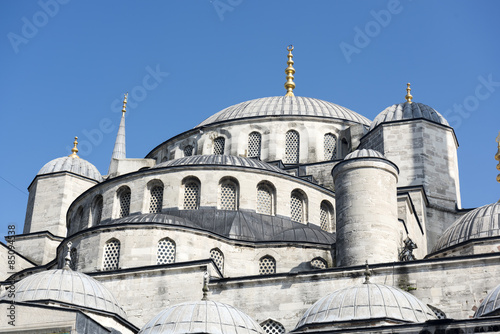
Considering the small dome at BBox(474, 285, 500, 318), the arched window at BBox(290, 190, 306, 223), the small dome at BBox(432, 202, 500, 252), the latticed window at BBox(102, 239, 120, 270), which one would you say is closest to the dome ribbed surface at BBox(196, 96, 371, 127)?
the arched window at BBox(290, 190, 306, 223)

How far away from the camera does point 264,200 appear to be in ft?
94.7

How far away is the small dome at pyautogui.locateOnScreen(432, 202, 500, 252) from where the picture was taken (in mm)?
25625

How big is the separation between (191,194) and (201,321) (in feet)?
30.9

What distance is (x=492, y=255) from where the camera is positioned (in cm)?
2256

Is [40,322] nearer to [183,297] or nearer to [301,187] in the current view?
[183,297]

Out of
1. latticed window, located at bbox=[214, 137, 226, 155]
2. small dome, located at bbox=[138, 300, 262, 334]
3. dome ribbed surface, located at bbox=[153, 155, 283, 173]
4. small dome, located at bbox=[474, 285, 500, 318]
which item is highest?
latticed window, located at bbox=[214, 137, 226, 155]

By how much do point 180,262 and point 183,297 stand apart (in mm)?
1097

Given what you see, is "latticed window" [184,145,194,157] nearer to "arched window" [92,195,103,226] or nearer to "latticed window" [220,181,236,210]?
"arched window" [92,195,103,226]

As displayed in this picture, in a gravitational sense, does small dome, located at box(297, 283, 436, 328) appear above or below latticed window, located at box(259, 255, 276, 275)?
below

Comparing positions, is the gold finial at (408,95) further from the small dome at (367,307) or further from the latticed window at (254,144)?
the small dome at (367,307)

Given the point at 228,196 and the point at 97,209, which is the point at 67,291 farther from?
the point at 97,209

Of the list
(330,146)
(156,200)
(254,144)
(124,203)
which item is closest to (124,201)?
(124,203)

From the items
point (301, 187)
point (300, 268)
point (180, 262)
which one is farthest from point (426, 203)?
point (180, 262)

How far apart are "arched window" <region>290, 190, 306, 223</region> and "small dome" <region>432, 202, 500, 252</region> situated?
4.34m
